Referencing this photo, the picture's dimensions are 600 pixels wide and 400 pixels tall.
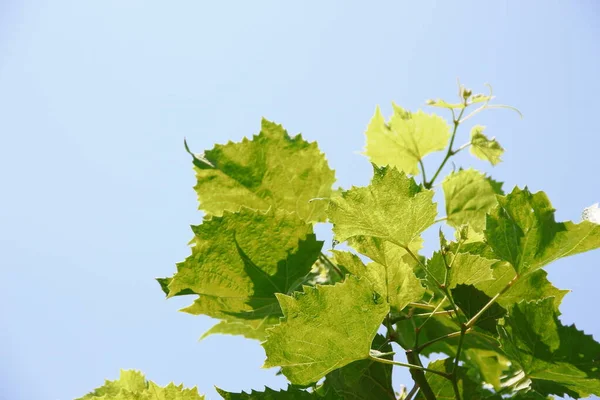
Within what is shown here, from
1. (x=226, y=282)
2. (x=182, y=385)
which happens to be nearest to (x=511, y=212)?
(x=226, y=282)

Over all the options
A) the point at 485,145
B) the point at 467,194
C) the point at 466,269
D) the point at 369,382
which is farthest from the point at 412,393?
the point at 485,145

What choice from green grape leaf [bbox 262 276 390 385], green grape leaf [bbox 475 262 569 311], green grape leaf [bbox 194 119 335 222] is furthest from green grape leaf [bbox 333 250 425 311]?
green grape leaf [bbox 194 119 335 222]

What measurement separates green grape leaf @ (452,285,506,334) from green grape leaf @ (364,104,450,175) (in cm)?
83

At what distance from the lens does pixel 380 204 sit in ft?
3.82

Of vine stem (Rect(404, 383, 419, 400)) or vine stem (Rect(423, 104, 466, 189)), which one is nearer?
vine stem (Rect(404, 383, 419, 400))

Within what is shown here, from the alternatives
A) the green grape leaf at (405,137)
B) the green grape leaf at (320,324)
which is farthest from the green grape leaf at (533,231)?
the green grape leaf at (405,137)

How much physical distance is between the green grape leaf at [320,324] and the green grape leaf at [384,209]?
128 mm

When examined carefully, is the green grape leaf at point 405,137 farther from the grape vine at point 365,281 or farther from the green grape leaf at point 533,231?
the green grape leaf at point 533,231

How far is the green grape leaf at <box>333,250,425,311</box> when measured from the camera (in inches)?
48.7

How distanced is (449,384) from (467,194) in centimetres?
77

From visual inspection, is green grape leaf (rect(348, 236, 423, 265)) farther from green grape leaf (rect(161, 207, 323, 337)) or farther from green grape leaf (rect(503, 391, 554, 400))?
green grape leaf (rect(503, 391, 554, 400))

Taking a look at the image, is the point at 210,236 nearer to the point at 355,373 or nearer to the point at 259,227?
the point at 259,227

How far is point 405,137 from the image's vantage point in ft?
6.89

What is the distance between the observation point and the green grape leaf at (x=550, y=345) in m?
1.19
